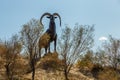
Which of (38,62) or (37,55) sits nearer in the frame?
(37,55)

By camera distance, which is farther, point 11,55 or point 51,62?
point 51,62

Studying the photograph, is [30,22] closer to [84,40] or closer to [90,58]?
[84,40]

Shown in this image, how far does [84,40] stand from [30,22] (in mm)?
8773

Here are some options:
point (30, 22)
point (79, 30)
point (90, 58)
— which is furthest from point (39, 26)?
point (90, 58)

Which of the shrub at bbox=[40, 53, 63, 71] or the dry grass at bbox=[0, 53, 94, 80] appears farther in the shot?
the shrub at bbox=[40, 53, 63, 71]

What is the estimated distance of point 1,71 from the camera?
60.6m

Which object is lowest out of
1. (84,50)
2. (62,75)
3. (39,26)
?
(62,75)

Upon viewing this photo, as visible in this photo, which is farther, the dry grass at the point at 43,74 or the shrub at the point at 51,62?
the shrub at the point at 51,62

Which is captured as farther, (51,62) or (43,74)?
(51,62)

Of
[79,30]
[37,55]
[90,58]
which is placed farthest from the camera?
[90,58]

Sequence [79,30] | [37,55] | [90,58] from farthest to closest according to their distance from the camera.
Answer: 1. [90,58]
2. [79,30]
3. [37,55]

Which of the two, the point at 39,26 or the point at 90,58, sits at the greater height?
the point at 39,26

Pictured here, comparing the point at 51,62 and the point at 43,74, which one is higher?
the point at 51,62

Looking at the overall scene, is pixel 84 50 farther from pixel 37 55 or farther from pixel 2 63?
pixel 2 63
